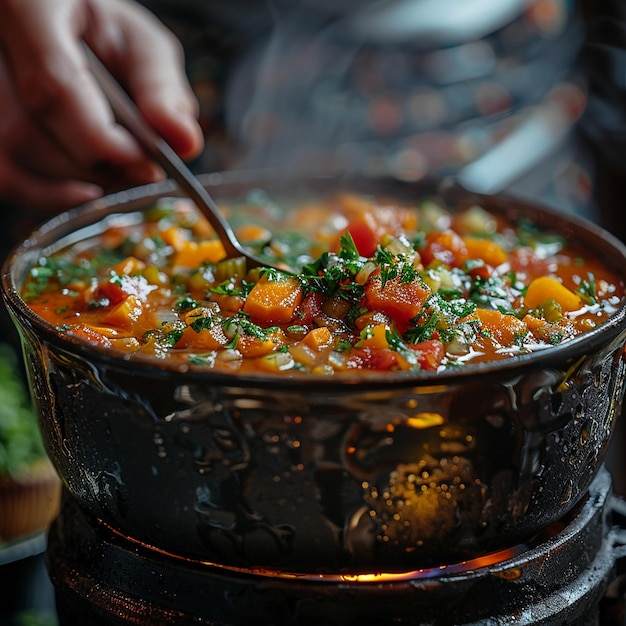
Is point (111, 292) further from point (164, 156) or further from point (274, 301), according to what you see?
point (164, 156)

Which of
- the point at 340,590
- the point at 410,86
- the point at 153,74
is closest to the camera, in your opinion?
the point at 340,590

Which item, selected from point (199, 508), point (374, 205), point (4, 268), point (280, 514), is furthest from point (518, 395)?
point (374, 205)

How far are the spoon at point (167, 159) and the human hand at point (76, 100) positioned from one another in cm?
4

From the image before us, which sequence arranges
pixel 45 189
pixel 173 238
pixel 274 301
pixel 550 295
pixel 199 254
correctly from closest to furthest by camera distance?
pixel 274 301
pixel 550 295
pixel 199 254
pixel 173 238
pixel 45 189

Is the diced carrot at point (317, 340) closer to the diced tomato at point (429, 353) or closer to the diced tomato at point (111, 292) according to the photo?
the diced tomato at point (429, 353)

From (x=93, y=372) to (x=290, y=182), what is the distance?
4.25ft

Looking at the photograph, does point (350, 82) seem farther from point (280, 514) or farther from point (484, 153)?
point (280, 514)

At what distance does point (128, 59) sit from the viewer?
2.86 metres

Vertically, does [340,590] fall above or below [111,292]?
below

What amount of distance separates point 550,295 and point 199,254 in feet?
2.77

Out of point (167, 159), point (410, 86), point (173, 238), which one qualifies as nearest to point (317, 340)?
point (173, 238)

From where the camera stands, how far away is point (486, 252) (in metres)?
2.04

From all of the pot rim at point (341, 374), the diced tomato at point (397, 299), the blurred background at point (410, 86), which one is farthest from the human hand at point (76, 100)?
the blurred background at point (410, 86)

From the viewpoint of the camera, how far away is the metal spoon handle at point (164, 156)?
6.77 feet
